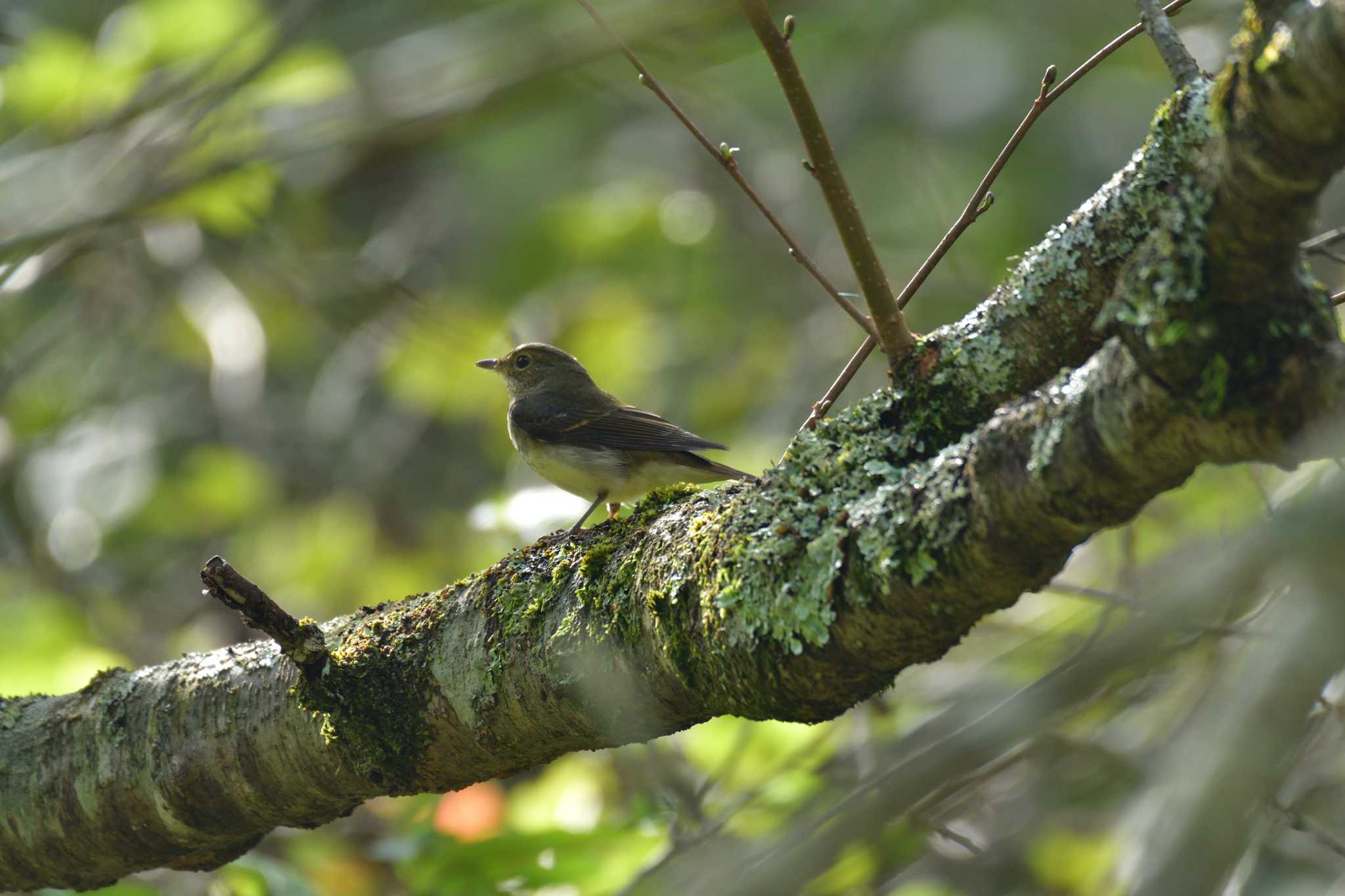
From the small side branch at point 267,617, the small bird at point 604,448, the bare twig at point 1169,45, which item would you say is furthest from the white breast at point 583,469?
the bare twig at point 1169,45

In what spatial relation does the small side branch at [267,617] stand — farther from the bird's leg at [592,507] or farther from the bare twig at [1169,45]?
the bare twig at [1169,45]

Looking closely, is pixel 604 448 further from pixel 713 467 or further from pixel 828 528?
pixel 828 528

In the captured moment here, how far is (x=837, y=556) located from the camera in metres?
2.05

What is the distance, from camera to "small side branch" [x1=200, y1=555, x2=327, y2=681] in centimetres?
257

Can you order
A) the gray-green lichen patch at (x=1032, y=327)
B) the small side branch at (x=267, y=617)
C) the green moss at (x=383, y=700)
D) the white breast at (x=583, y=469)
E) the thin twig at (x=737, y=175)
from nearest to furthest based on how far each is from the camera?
the gray-green lichen patch at (x=1032, y=327) < the small side branch at (x=267, y=617) < the thin twig at (x=737, y=175) < the green moss at (x=383, y=700) < the white breast at (x=583, y=469)

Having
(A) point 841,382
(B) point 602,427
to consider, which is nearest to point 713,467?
(B) point 602,427

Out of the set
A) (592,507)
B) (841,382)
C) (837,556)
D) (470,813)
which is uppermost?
(592,507)

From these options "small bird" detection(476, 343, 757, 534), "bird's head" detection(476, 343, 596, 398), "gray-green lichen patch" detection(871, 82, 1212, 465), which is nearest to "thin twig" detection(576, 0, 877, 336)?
"gray-green lichen patch" detection(871, 82, 1212, 465)

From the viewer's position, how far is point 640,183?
28.4 feet

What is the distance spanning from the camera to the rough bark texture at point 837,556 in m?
1.56

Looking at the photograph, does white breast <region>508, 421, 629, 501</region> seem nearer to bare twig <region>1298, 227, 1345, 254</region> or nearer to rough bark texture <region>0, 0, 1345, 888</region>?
rough bark texture <region>0, 0, 1345, 888</region>

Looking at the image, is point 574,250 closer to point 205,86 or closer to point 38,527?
point 205,86

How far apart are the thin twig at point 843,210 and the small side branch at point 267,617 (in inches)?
53.4

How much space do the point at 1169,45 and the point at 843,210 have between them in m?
0.65
